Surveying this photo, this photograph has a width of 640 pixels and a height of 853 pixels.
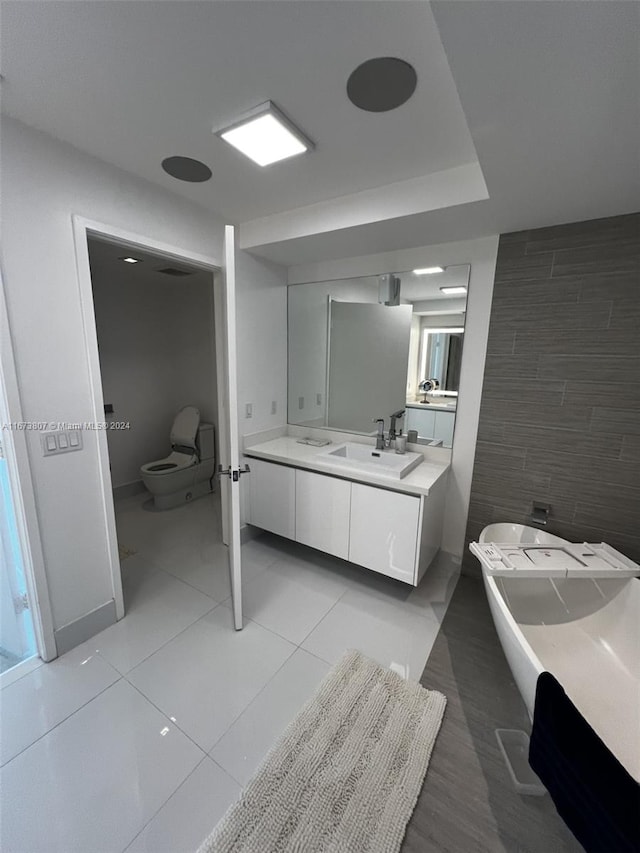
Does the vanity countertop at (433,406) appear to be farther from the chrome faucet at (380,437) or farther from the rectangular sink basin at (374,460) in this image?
the rectangular sink basin at (374,460)

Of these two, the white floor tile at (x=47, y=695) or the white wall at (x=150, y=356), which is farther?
the white wall at (x=150, y=356)

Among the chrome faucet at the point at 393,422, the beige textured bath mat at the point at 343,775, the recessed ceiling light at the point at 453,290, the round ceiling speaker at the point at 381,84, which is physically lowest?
the beige textured bath mat at the point at 343,775

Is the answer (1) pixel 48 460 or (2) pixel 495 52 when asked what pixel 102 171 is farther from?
(2) pixel 495 52

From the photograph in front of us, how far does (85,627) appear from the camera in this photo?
1.83m

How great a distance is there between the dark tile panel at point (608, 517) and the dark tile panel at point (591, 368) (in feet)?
2.18

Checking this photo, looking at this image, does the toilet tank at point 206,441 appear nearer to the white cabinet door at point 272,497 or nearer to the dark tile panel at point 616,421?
the white cabinet door at point 272,497

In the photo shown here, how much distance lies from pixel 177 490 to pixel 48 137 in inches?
111

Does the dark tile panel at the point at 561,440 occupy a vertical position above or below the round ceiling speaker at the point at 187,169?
below

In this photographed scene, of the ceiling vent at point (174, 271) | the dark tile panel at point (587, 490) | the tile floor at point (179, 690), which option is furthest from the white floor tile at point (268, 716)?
the ceiling vent at point (174, 271)

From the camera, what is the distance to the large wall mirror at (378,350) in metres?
2.31

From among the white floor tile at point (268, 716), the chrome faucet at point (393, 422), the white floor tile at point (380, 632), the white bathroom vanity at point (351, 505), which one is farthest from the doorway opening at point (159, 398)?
the chrome faucet at point (393, 422)

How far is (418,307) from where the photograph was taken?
7.79 ft

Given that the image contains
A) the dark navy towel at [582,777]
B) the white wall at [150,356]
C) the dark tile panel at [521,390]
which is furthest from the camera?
the white wall at [150,356]

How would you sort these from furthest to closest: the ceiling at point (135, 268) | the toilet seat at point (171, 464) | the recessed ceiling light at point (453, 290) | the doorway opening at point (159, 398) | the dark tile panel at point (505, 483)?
the toilet seat at point (171, 464) < the doorway opening at point (159, 398) < the ceiling at point (135, 268) < the recessed ceiling light at point (453, 290) < the dark tile panel at point (505, 483)
